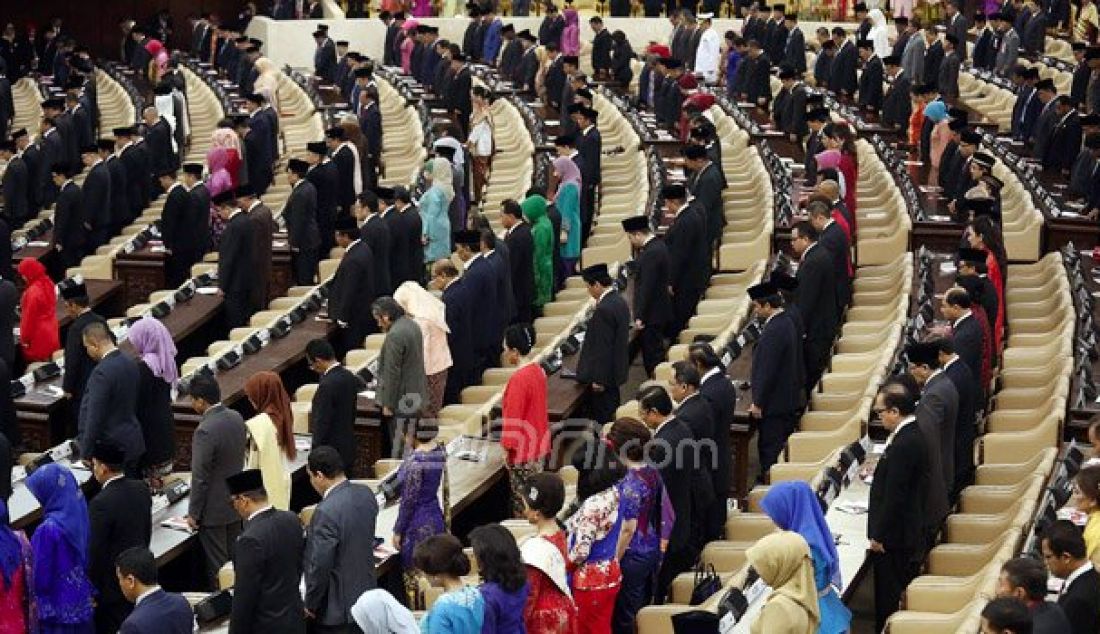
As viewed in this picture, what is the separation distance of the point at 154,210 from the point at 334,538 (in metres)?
14.3

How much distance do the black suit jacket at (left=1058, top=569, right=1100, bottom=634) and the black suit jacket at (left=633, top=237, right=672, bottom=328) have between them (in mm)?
7494

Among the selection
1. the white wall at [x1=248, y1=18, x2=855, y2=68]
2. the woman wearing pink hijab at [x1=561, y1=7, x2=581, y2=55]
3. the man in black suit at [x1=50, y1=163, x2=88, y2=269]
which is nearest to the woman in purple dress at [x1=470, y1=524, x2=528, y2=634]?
the man in black suit at [x1=50, y1=163, x2=88, y2=269]

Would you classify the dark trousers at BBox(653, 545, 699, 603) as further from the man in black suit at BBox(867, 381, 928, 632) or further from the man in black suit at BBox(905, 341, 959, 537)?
the man in black suit at BBox(905, 341, 959, 537)

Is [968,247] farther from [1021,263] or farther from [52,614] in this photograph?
[52,614]

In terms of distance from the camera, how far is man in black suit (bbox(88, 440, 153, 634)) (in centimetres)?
1153

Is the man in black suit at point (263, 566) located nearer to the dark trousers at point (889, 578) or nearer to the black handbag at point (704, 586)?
the black handbag at point (704, 586)

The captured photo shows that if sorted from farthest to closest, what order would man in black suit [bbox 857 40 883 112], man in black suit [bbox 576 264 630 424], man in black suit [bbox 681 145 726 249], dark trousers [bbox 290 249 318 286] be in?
man in black suit [bbox 857 40 883 112], dark trousers [bbox 290 249 318 286], man in black suit [bbox 681 145 726 249], man in black suit [bbox 576 264 630 424]

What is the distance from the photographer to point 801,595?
9547 mm

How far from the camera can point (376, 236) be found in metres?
17.7

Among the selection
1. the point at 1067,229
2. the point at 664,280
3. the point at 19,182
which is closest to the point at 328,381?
the point at 664,280

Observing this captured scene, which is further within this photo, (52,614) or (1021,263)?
(1021,263)

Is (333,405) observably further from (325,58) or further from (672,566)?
(325,58)

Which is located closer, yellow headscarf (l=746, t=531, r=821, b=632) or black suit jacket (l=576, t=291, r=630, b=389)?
yellow headscarf (l=746, t=531, r=821, b=632)

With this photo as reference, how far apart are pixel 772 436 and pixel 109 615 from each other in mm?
4934
